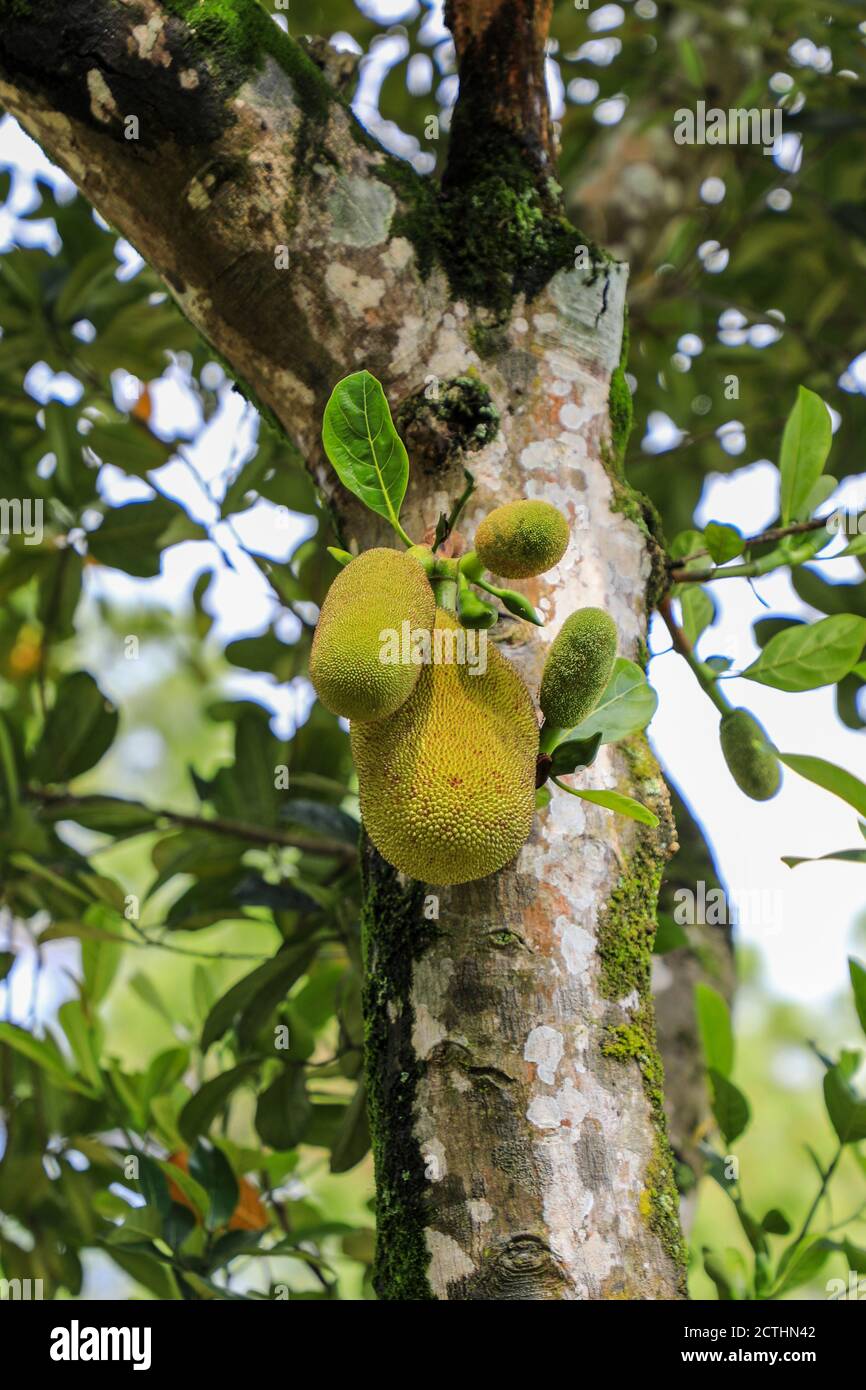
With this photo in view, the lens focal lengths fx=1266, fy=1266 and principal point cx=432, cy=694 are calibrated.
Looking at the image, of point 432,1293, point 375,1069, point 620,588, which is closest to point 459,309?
point 620,588

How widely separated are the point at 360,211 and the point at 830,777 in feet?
1.83

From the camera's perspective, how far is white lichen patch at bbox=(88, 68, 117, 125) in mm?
937

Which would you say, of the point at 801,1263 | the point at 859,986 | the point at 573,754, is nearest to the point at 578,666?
the point at 573,754

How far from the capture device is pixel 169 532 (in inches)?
65.4

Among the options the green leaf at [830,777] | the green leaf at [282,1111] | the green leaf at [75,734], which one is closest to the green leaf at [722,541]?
the green leaf at [830,777]

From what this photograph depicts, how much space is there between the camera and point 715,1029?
1.31 metres

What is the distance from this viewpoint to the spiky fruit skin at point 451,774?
27.6 inches

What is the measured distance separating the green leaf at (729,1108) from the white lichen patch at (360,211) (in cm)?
84

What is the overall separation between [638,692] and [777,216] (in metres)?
1.58

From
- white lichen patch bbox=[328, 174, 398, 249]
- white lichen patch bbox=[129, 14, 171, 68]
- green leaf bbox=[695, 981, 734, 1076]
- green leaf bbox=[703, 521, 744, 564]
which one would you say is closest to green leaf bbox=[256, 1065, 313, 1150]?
green leaf bbox=[695, 981, 734, 1076]

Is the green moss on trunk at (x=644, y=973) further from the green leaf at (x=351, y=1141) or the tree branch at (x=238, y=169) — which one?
the green leaf at (x=351, y=1141)

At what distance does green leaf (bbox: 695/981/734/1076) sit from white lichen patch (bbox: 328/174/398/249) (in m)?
0.79

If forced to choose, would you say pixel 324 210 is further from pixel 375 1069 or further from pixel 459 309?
pixel 375 1069

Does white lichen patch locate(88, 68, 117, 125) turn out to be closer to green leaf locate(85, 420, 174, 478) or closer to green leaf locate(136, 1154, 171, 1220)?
green leaf locate(85, 420, 174, 478)
